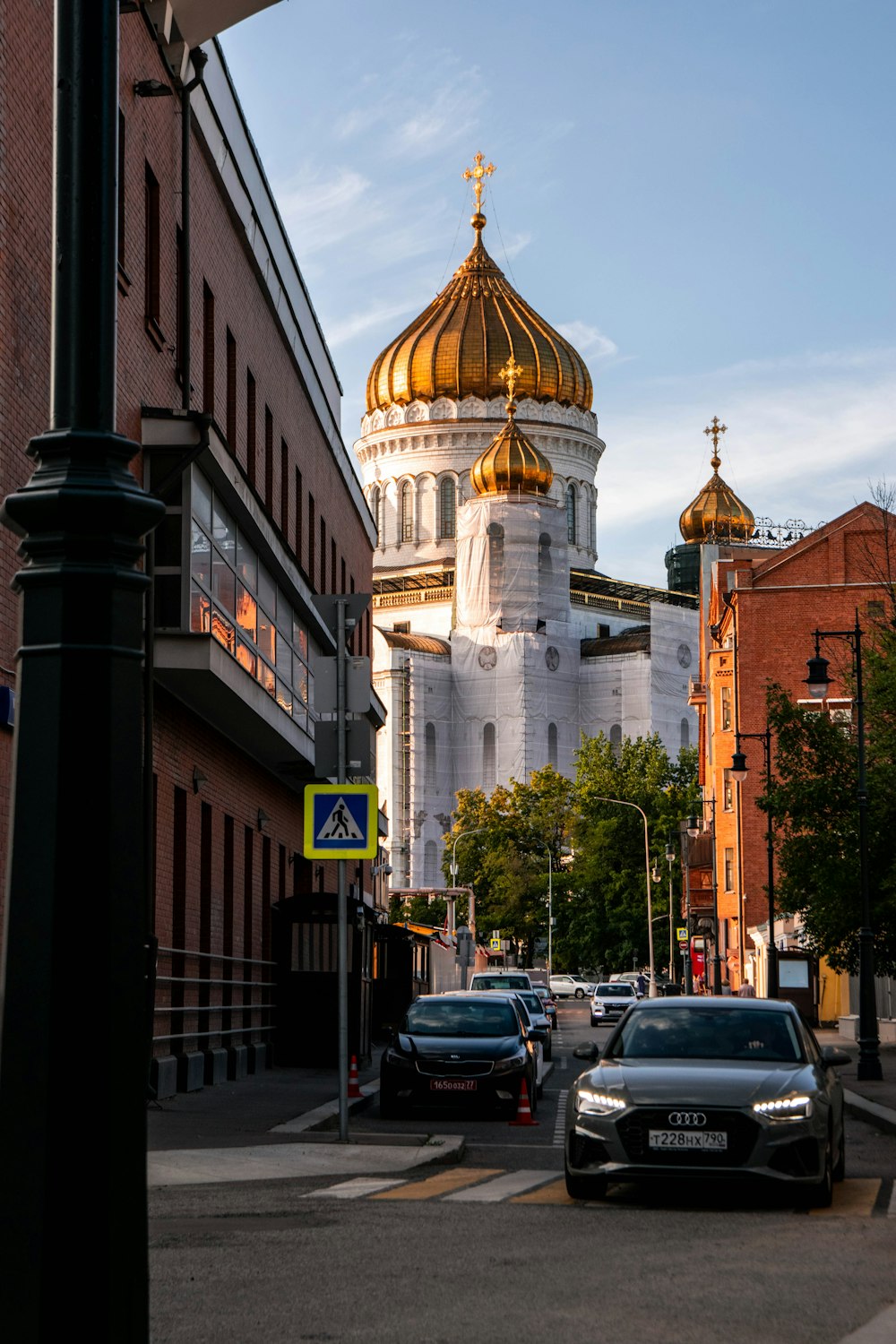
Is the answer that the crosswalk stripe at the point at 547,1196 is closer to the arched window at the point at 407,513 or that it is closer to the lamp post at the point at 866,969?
the lamp post at the point at 866,969

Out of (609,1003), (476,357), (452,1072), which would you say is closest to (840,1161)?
(452,1072)

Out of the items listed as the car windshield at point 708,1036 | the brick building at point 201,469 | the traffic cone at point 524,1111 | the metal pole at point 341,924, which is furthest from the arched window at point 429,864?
the car windshield at point 708,1036

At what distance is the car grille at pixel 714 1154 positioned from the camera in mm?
11633

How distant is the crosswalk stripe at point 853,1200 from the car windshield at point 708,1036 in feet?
2.91

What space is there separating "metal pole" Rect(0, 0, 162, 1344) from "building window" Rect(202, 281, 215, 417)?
19977 mm

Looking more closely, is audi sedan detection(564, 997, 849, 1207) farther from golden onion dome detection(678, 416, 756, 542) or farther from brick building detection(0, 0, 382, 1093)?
golden onion dome detection(678, 416, 756, 542)

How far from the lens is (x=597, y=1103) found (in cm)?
1197

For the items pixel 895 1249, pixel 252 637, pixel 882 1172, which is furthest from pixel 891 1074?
pixel 895 1249

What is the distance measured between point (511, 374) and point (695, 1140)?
4306 inches

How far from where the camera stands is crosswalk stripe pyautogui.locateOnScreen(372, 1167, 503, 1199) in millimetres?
12125

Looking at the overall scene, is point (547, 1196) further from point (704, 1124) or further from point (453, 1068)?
point (453, 1068)

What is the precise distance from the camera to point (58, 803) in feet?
16.2

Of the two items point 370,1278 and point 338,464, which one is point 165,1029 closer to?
point 370,1278

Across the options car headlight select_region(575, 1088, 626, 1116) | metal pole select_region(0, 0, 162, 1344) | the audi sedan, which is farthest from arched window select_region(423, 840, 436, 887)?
metal pole select_region(0, 0, 162, 1344)
